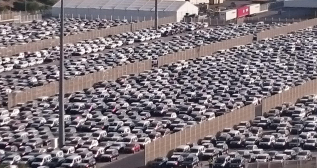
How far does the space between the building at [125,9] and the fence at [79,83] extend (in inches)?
586

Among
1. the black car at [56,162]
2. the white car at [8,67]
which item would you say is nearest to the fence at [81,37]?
the white car at [8,67]

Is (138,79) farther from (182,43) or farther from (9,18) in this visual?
(9,18)

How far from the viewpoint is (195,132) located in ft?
80.1

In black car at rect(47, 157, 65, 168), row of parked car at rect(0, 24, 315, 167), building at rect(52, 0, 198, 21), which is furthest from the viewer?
building at rect(52, 0, 198, 21)

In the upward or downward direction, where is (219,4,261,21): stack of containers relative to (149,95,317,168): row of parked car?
upward

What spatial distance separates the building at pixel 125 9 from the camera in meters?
52.1

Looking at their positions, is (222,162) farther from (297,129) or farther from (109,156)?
(297,129)

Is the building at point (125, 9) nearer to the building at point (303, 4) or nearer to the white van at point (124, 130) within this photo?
the building at point (303, 4)

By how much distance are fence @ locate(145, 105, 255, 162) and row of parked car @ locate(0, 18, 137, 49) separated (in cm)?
1662

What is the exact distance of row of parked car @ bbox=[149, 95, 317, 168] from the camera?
875 inches

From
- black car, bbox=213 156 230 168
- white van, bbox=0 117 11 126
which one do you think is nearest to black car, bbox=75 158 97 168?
black car, bbox=213 156 230 168

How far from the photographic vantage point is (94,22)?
5016 cm

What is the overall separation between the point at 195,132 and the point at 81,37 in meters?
20.6

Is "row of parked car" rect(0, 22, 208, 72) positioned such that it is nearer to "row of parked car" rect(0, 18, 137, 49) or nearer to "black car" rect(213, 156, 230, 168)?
"row of parked car" rect(0, 18, 137, 49)
